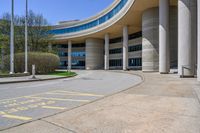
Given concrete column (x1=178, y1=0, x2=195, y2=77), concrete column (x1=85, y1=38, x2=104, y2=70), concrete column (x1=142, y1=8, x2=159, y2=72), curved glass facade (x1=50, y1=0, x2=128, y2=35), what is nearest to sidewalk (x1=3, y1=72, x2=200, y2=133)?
concrete column (x1=178, y1=0, x2=195, y2=77)

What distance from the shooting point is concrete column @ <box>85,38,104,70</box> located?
66.9 m

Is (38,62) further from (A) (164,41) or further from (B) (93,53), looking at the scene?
(B) (93,53)

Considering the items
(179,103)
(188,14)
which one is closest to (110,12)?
(188,14)

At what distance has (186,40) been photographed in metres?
20.5

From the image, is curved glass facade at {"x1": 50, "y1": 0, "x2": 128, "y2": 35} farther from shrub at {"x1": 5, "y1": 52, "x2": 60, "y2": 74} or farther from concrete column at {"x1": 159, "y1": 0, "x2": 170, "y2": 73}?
shrub at {"x1": 5, "y1": 52, "x2": 60, "y2": 74}

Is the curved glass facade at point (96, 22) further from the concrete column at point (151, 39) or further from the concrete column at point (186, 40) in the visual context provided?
the concrete column at point (186, 40)

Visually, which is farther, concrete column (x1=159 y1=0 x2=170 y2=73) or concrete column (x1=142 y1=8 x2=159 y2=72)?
concrete column (x1=142 y1=8 x2=159 y2=72)

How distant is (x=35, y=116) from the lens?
6578 mm

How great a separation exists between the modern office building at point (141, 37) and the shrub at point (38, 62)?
15426 mm

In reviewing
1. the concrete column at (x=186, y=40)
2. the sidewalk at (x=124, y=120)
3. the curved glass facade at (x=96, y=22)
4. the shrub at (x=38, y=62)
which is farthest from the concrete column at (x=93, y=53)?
the sidewalk at (x=124, y=120)

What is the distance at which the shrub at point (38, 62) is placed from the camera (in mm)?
34031

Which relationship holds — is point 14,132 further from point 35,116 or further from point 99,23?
point 99,23

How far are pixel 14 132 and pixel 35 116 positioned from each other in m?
1.57

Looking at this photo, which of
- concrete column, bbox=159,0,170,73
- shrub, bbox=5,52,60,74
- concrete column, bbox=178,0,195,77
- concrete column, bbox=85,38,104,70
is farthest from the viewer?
concrete column, bbox=85,38,104,70
